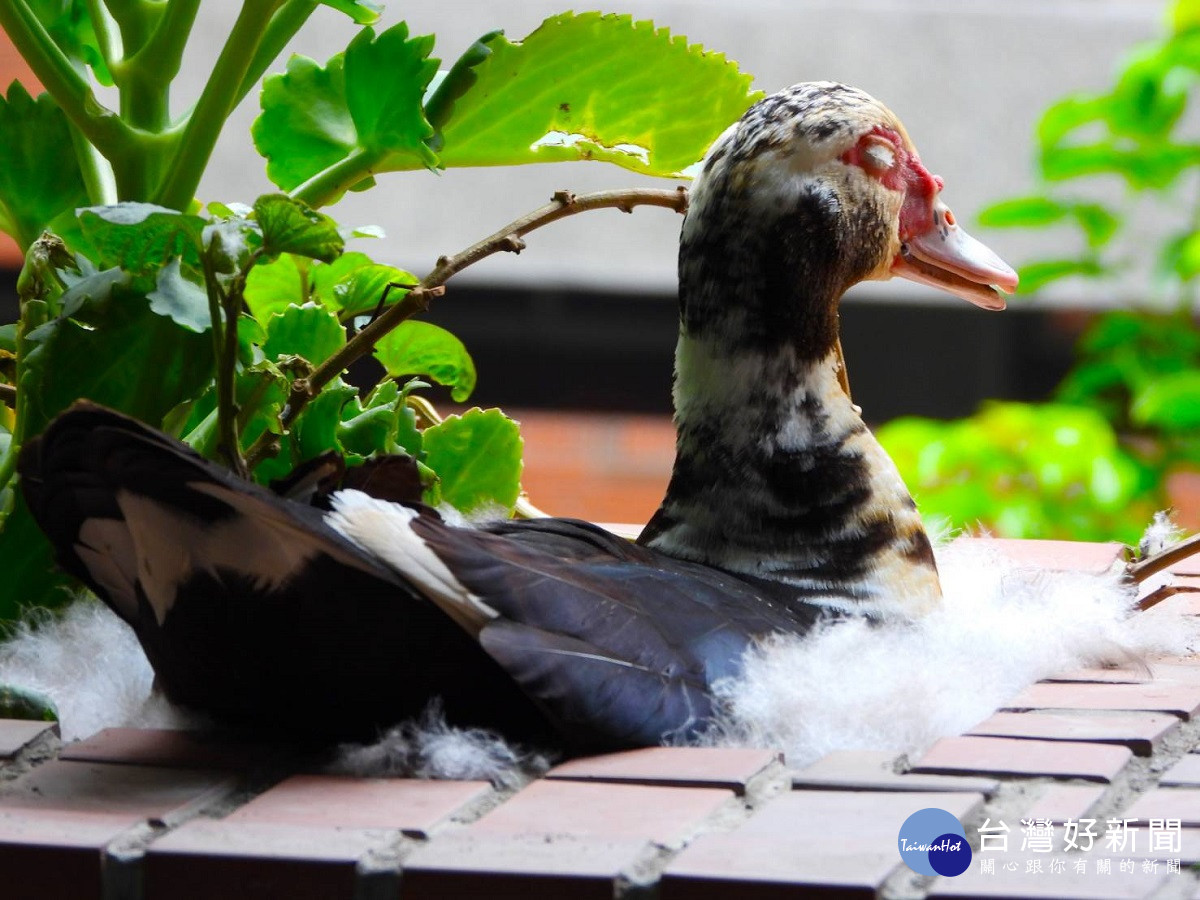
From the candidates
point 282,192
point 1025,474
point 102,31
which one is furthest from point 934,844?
point 1025,474

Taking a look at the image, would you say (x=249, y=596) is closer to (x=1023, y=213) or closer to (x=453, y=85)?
(x=453, y=85)

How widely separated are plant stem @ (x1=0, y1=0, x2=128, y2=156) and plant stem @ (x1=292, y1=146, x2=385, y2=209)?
124mm

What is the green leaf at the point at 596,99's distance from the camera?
3.66 ft

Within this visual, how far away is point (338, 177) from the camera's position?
1.08 m

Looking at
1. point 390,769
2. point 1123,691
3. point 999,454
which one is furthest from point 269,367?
point 999,454

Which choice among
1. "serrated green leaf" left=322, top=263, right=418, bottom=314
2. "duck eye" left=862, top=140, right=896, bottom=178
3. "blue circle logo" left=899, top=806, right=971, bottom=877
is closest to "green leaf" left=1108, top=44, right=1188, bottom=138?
"duck eye" left=862, top=140, right=896, bottom=178

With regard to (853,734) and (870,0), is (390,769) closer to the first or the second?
(853,734)

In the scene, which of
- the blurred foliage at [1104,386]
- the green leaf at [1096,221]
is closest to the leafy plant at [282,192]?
the blurred foliage at [1104,386]

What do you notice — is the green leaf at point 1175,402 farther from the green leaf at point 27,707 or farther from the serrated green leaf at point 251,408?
the green leaf at point 27,707

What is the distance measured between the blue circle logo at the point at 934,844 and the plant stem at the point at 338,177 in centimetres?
58

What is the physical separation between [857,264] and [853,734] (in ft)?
1.16

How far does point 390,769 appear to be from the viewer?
807mm

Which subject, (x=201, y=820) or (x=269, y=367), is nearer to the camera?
(x=201, y=820)

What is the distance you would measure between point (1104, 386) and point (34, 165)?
222 centimetres
